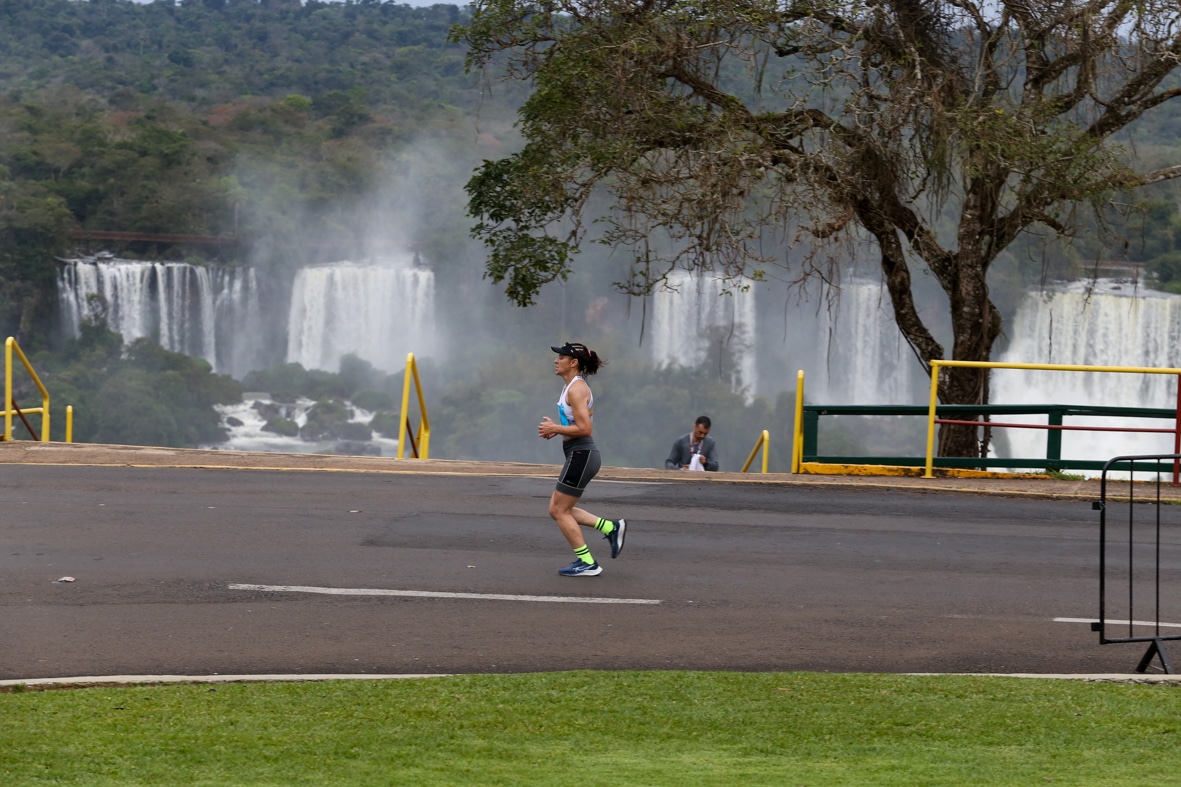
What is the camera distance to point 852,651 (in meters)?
7.90

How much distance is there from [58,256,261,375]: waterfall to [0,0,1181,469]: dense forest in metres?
1.20

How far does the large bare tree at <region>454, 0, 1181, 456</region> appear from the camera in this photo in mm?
15727

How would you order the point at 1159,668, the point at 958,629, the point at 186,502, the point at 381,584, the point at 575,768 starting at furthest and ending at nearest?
1. the point at 186,502
2. the point at 381,584
3. the point at 958,629
4. the point at 1159,668
5. the point at 575,768

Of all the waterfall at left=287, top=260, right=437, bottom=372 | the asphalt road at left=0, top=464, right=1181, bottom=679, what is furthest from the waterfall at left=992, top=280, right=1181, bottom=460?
the asphalt road at left=0, top=464, right=1181, bottom=679

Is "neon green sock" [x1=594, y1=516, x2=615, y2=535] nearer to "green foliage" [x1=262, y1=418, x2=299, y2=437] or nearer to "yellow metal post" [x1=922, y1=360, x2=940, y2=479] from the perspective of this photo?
"yellow metal post" [x1=922, y1=360, x2=940, y2=479]

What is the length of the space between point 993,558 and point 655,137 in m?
7.41

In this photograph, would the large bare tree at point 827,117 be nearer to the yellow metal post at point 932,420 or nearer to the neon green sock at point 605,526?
the yellow metal post at point 932,420

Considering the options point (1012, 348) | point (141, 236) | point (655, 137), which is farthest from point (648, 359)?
point (655, 137)

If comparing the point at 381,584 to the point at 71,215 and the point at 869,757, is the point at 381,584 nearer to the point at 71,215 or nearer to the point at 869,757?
the point at 869,757

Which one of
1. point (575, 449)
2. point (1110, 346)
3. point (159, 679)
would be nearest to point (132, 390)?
point (1110, 346)

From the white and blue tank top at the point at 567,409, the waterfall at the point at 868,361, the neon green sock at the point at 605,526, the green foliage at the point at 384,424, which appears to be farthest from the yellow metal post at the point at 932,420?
the green foliage at the point at 384,424

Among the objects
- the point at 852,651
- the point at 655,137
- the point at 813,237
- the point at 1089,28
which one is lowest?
the point at 852,651

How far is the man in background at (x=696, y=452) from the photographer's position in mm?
16373

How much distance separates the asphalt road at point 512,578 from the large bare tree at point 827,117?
3922 millimetres
